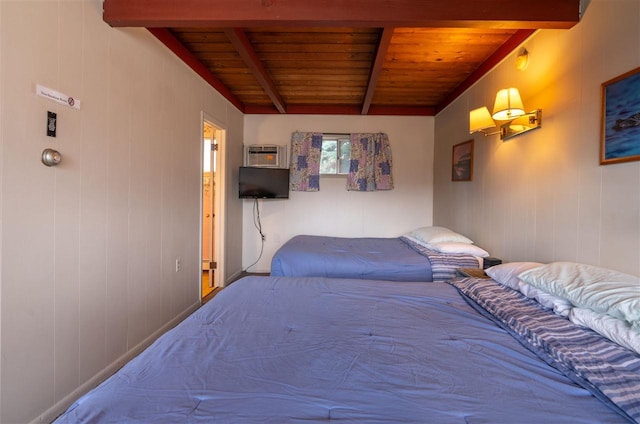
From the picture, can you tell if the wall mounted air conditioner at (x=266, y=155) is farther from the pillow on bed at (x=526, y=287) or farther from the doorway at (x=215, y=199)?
the pillow on bed at (x=526, y=287)

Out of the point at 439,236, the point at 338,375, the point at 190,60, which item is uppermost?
the point at 190,60

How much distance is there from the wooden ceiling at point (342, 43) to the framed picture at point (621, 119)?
0.60 meters

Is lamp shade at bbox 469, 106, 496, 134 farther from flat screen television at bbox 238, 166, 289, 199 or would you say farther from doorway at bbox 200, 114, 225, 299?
doorway at bbox 200, 114, 225, 299

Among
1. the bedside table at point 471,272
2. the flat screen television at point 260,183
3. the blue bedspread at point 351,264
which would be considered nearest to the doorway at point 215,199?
the flat screen television at point 260,183

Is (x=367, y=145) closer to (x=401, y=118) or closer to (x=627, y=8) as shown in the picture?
(x=401, y=118)

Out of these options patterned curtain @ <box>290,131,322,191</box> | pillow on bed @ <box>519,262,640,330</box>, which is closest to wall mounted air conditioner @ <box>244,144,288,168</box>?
patterned curtain @ <box>290,131,322,191</box>

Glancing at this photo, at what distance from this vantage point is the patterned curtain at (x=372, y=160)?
169 inches

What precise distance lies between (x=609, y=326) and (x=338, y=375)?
37.7 inches

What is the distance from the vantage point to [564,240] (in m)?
1.78

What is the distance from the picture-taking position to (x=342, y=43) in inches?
99.4

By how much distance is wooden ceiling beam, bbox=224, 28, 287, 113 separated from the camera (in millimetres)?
Result: 2198

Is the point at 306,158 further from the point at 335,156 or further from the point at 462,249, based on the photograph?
the point at 462,249

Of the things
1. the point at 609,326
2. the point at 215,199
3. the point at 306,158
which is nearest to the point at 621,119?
the point at 609,326

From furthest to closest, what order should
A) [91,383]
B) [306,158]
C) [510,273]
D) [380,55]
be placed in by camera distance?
[306,158], [380,55], [91,383], [510,273]
